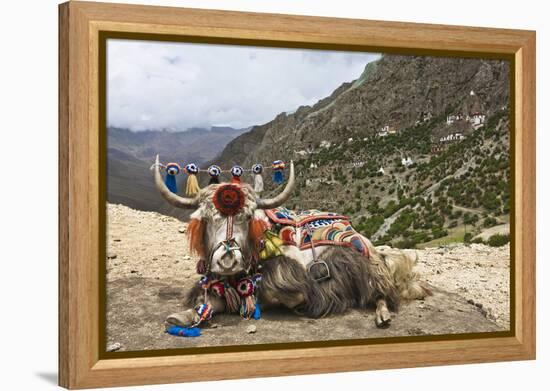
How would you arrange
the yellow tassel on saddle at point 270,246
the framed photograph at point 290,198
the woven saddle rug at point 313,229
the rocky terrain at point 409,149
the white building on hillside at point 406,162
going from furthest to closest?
the white building on hillside at point 406,162 → the rocky terrain at point 409,149 → the woven saddle rug at point 313,229 → the yellow tassel on saddle at point 270,246 → the framed photograph at point 290,198

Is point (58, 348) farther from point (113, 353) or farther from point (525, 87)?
point (525, 87)

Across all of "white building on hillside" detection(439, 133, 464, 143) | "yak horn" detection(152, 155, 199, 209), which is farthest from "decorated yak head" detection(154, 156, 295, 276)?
"white building on hillside" detection(439, 133, 464, 143)

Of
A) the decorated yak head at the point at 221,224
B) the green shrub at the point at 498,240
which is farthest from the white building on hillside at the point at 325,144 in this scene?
the green shrub at the point at 498,240

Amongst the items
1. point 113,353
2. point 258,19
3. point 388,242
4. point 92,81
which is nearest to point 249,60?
point 258,19

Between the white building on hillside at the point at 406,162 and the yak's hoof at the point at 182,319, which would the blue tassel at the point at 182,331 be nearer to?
the yak's hoof at the point at 182,319

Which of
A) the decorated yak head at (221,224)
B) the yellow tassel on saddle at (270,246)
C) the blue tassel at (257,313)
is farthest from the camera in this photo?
the yellow tassel on saddle at (270,246)

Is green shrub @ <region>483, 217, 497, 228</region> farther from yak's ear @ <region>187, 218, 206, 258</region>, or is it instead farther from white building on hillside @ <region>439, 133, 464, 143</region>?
yak's ear @ <region>187, 218, 206, 258</region>

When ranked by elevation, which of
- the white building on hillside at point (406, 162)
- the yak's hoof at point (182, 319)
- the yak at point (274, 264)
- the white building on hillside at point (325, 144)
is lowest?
the yak's hoof at point (182, 319)

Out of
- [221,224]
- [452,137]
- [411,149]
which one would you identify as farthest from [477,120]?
[221,224]

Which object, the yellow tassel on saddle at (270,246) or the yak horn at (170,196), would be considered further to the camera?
the yellow tassel on saddle at (270,246)
